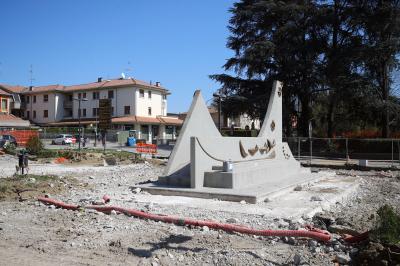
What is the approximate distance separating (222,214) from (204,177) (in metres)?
3.82

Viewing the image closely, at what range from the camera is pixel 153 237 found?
755 cm

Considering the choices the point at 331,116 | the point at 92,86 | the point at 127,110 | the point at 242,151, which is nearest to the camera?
the point at 242,151

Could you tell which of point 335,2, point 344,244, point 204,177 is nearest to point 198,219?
point 344,244

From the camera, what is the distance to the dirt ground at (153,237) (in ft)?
20.9

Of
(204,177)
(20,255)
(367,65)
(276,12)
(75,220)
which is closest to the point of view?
(20,255)

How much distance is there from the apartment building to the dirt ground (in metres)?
56.8

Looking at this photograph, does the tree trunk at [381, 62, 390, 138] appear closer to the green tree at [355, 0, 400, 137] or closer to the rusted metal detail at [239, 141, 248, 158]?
the green tree at [355, 0, 400, 137]

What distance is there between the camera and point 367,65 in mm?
36562

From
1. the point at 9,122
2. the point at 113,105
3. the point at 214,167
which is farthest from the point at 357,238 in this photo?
the point at 113,105

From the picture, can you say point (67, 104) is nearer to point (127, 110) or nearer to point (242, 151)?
point (127, 110)

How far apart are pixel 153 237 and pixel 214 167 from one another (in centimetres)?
654

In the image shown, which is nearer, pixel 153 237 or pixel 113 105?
pixel 153 237

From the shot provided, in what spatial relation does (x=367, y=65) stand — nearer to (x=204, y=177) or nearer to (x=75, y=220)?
(x=204, y=177)

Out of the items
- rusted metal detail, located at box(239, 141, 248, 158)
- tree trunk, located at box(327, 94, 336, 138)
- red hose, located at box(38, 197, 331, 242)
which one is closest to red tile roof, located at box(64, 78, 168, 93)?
tree trunk, located at box(327, 94, 336, 138)
